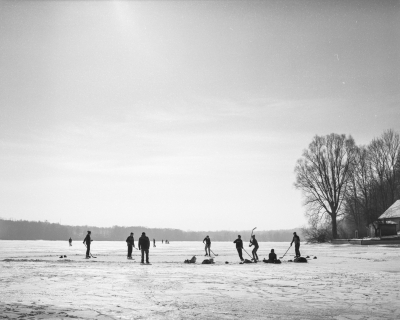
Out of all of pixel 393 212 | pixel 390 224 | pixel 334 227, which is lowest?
pixel 334 227

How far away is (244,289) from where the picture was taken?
416 inches

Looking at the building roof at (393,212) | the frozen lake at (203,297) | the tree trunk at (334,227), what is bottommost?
the frozen lake at (203,297)

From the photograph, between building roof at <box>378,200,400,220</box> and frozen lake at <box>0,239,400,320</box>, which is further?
building roof at <box>378,200,400,220</box>

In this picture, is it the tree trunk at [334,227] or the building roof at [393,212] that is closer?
the building roof at [393,212]

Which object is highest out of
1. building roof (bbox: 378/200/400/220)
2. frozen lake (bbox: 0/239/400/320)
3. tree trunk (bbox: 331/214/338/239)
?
building roof (bbox: 378/200/400/220)

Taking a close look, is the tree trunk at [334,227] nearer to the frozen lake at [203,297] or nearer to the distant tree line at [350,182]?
the distant tree line at [350,182]

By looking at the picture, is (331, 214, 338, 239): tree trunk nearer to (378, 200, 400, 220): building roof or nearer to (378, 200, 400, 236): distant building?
(378, 200, 400, 236): distant building

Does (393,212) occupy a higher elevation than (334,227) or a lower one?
higher

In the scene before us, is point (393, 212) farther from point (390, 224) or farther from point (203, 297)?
point (203, 297)

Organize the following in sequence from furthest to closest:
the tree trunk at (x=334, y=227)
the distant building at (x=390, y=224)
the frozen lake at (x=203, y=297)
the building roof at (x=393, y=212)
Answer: the tree trunk at (x=334, y=227)
the distant building at (x=390, y=224)
the building roof at (x=393, y=212)
the frozen lake at (x=203, y=297)

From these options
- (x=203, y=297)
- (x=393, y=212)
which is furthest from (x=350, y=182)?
(x=203, y=297)

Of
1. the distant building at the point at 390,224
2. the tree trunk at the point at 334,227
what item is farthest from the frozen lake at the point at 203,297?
the tree trunk at the point at 334,227

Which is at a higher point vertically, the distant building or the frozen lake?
the distant building

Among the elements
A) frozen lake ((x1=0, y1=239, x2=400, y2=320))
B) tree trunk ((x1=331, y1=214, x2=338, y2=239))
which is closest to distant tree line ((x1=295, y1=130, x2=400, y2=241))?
tree trunk ((x1=331, y1=214, x2=338, y2=239))
